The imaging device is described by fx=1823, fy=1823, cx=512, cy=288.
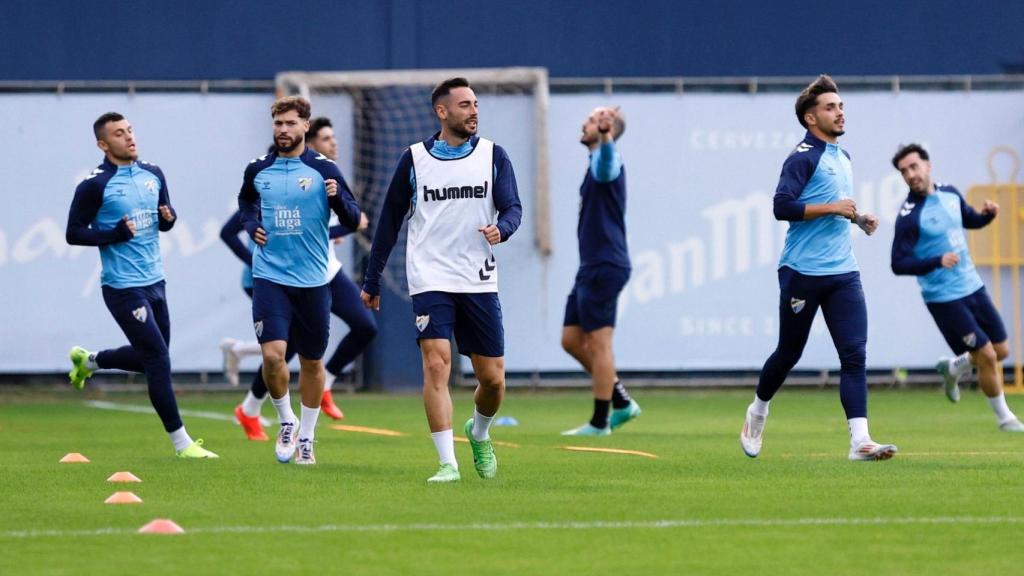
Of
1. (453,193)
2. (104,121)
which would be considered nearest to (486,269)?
(453,193)

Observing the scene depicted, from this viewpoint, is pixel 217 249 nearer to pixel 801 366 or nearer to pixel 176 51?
pixel 176 51

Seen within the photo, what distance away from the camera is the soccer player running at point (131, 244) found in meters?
11.3

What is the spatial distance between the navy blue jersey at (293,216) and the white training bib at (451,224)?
62.2 inches

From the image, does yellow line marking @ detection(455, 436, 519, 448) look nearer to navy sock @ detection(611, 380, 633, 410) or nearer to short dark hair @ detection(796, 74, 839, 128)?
navy sock @ detection(611, 380, 633, 410)

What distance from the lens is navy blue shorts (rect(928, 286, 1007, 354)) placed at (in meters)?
13.7

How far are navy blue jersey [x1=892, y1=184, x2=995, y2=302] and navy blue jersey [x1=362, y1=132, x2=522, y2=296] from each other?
5096 mm

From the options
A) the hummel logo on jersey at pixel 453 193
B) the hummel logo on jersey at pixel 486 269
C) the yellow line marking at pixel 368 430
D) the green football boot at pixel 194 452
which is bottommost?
the yellow line marking at pixel 368 430

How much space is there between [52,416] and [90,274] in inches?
130

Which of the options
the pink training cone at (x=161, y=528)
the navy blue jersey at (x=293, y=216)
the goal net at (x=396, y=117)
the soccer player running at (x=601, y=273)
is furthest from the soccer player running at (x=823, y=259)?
the goal net at (x=396, y=117)

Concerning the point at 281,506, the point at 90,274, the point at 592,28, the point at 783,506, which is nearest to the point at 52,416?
the point at 90,274

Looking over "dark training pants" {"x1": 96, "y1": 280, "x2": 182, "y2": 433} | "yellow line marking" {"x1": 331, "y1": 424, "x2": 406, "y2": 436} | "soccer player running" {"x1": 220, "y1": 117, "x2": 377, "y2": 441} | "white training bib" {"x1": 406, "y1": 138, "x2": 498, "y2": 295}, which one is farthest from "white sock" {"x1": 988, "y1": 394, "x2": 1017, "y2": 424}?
"dark training pants" {"x1": 96, "y1": 280, "x2": 182, "y2": 433}

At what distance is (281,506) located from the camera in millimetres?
8164

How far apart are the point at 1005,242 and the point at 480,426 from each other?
11.9m

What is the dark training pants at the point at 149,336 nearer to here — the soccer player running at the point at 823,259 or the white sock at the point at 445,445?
the white sock at the point at 445,445
